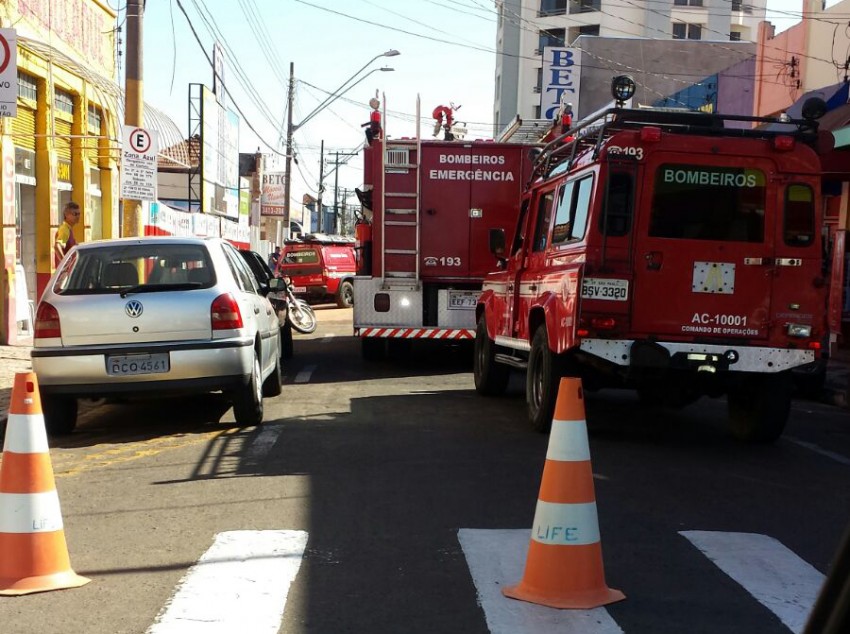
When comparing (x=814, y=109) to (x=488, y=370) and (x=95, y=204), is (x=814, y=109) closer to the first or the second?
(x=488, y=370)

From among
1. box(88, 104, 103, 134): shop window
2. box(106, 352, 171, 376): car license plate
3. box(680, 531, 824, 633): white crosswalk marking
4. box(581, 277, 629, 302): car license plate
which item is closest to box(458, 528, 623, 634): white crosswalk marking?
box(680, 531, 824, 633): white crosswalk marking

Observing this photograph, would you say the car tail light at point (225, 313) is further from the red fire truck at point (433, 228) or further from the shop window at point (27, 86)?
the shop window at point (27, 86)

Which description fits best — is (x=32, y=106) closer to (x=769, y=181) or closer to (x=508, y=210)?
(x=508, y=210)

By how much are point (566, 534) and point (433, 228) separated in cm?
964

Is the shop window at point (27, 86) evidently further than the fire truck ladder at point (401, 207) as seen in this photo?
Yes

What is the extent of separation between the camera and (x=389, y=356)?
15.3 meters

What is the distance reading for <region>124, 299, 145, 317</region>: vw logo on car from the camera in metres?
8.29

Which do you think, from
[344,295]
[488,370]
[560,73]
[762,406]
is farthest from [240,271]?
[560,73]

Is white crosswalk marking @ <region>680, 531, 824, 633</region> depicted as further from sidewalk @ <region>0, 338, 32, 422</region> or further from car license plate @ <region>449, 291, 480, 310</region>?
car license plate @ <region>449, 291, 480, 310</region>

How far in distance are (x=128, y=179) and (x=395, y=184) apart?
3.70 metres

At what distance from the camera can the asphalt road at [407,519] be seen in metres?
4.18

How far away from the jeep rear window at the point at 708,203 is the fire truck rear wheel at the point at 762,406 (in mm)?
1190

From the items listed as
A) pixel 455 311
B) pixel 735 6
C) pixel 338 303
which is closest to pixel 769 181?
pixel 455 311

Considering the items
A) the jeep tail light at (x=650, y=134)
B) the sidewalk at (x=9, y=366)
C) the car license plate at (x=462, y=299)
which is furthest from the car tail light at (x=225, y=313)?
the car license plate at (x=462, y=299)
